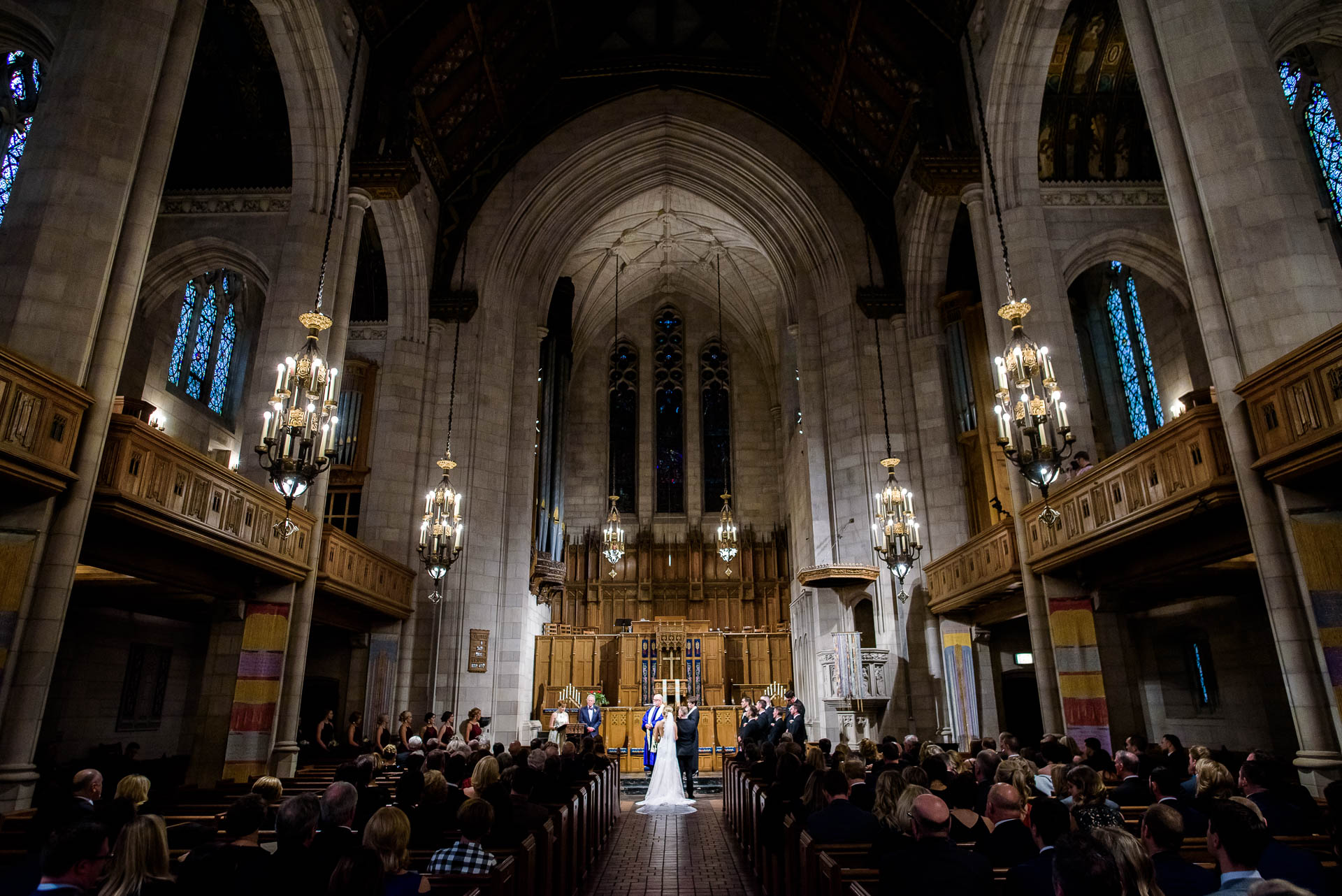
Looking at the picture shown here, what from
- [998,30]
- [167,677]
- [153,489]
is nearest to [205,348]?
[167,677]

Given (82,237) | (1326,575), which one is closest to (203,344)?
(82,237)

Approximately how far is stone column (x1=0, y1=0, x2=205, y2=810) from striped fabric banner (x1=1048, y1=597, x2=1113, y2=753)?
983 cm

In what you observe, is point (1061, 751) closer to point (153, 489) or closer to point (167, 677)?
point (153, 489)

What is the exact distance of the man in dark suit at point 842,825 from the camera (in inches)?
179

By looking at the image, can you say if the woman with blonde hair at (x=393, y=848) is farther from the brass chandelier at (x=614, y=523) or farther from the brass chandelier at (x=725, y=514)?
the brass chandelier at (x=725, y=514)

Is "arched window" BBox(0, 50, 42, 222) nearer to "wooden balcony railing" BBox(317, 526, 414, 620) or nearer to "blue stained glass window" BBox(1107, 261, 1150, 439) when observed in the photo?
"wooden balcony railing" BBox(317, 526, 414, 620)

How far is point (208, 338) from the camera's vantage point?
15.3 metres

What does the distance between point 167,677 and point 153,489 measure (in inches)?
348

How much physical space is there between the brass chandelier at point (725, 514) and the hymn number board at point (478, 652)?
7247 mm

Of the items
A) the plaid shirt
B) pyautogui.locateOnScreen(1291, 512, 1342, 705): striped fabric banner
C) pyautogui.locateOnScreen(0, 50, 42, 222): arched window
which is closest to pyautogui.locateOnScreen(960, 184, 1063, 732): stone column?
pyautogui.locateOnScreen(1291, 512, 1342, 705): striped fabric banner

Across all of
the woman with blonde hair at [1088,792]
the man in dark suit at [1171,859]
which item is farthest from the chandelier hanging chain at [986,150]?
the man in dark suit at [1171,859]

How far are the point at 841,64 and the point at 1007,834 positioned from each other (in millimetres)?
15575

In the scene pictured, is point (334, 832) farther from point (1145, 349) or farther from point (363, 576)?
point (1145, 349)

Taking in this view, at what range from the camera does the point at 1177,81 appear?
729 centimetres
